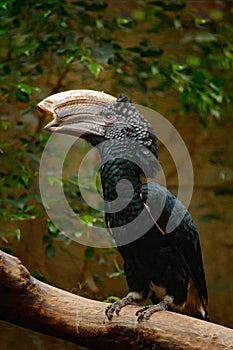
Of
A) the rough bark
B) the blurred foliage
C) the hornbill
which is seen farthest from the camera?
the blurred foliage

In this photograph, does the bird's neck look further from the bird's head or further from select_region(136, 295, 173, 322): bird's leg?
select_region(136, 295, 173, 322): bird's leg

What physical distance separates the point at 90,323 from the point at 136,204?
0.88 feet

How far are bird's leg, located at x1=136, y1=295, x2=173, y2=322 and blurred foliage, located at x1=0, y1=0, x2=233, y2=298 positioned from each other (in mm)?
714

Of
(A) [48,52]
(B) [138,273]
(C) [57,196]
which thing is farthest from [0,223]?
(B) [138,273]

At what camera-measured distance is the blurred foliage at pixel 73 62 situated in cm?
212

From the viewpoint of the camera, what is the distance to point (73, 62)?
2273 millimetres

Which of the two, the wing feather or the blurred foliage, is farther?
the blurred foliage

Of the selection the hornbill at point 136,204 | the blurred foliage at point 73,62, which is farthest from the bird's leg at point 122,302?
the blurred foliage at point 73,62

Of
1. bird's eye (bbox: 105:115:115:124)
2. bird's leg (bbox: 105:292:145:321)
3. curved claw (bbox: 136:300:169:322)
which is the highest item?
bird's eye (bbox: 105:115:115:124)

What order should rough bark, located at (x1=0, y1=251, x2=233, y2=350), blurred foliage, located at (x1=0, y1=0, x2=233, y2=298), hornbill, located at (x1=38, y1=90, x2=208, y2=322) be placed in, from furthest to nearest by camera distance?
blurred foliage, located at (x1=0, y1=0, x2=233, y2=298), hornbill, located at (x1=38, y1=90, x2=208, y2=322), rough bark, located at (x1=0, y1=251, x2=233, y2=350)

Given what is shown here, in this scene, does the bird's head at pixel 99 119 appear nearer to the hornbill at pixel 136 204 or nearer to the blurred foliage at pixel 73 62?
the hornbill at pixel 136 204

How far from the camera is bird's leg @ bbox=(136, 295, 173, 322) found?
1.32 metres

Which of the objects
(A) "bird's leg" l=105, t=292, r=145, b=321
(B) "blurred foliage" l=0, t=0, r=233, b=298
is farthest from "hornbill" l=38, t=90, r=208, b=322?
(B) "blurred foliage" l=0, t=0, r=233, b=298

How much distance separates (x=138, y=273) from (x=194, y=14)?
4.72 feet
